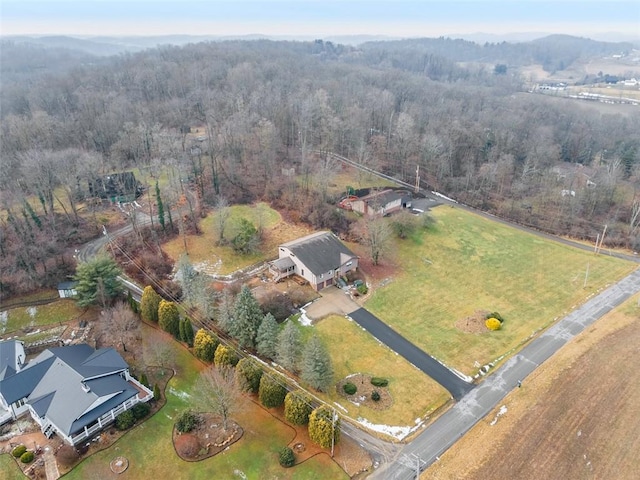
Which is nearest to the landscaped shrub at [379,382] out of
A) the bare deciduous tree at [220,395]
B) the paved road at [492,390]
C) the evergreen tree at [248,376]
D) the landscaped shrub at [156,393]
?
the paved road at [492,390]

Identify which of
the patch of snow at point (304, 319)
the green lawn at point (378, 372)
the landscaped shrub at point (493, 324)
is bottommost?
the green lawn at point (378, 372)

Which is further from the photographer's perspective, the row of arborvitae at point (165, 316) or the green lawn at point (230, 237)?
the green lawn at point (230, 237)

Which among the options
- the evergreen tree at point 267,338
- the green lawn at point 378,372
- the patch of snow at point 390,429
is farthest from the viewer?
the evergreen tree at point 267,338

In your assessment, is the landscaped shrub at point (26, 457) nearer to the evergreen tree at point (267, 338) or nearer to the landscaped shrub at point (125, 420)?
the landscaped shrub at point (125, 420)

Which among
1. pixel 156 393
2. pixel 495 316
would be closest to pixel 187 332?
pixel 156 393

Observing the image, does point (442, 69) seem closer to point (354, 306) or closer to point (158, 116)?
point (158, 116)

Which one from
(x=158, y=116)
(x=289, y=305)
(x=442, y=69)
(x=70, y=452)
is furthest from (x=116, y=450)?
(x=442, y=69)

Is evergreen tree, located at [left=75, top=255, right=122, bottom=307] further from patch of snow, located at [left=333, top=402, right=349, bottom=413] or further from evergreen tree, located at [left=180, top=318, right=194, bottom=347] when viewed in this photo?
patch of snow, located at [left=333, top=402, right=349, bottom=413]

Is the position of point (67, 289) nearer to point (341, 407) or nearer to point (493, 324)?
point (341, 407)
